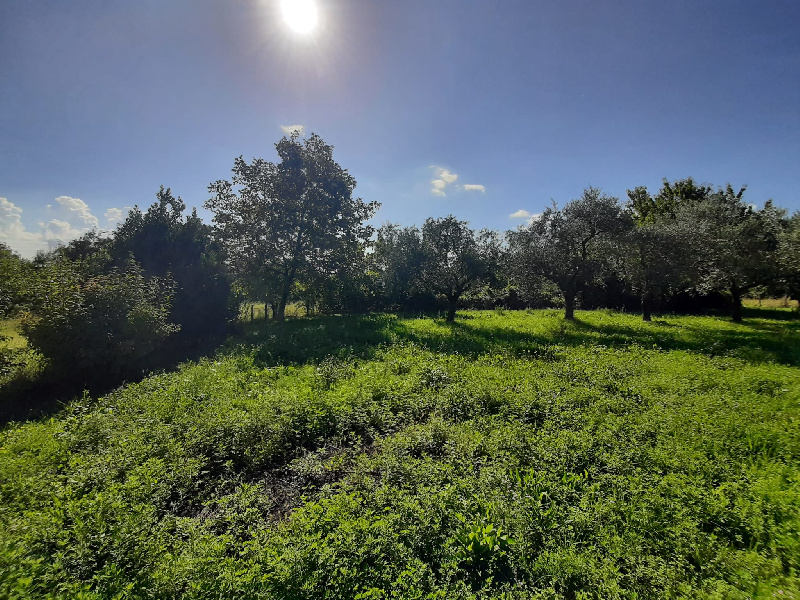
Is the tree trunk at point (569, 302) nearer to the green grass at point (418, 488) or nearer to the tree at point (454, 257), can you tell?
the tree at point (454, 257)

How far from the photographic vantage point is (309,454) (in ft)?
24.4

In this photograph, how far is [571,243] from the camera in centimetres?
2345

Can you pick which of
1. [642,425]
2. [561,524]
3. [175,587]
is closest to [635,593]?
[561,524]

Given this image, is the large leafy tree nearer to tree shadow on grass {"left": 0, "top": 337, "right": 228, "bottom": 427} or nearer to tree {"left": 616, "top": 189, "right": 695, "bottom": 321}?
tree {"left": 616, "top": 189, "right": 695, "bottom": 321}

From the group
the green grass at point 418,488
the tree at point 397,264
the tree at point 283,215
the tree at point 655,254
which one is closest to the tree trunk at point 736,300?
the tree at point 655,254

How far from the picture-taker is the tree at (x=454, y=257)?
24.7 meters

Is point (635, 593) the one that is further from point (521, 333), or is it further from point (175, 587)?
point (521, 333)

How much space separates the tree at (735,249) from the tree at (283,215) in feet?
89.2

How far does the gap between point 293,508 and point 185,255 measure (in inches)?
1024

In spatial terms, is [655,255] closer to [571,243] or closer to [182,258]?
[571,243]

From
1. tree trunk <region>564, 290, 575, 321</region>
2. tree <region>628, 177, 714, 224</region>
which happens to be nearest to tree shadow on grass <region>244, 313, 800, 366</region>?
tree trunk <region>564, 290, 575, 321</region>

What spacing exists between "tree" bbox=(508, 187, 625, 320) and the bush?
76.2 feet

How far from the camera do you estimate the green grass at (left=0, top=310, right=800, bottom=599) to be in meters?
4.17

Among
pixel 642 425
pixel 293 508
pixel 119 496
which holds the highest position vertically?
pixel 642 425
